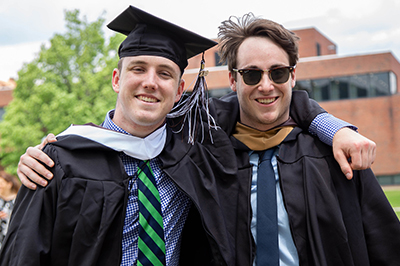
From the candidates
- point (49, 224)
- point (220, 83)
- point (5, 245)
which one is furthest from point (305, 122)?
point (220, 83)

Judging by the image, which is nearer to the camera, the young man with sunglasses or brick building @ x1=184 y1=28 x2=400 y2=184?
the young man with sunglasses

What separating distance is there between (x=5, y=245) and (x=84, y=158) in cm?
60

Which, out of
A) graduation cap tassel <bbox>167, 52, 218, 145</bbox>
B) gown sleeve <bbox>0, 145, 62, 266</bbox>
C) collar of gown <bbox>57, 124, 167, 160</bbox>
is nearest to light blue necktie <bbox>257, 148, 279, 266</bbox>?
graduation cap tassel <bbox>167, 52, 218, 145</bbox>

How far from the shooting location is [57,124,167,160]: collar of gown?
221 cm

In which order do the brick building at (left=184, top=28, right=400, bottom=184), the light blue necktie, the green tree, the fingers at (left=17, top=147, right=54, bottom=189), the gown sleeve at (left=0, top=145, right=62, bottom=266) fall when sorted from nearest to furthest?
the gown sleeve at (left=0, top=145, right=62, bottom=266), the fingers at (left=17, top=147, right=54, bottom=189), the light blue necktie, the green tree, the brick building at (left=184, top=28, right=400, bottom=184)

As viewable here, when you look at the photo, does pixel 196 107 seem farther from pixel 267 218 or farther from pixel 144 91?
pixel 267 218

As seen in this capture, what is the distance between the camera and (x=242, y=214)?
2287 mm

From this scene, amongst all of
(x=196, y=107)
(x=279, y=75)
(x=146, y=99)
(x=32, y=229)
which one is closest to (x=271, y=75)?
(x=279, y=75)

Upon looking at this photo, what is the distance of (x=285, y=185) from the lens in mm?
2285

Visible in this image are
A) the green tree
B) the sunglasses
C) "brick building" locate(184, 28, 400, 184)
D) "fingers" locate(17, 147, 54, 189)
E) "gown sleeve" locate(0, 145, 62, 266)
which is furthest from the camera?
"brick building" locate(184, 28, 400, 184)

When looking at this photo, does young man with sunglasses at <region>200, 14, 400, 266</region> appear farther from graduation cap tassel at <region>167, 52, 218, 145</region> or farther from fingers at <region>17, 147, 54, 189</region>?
fingers at <region>17, 147, 54, 189</region>

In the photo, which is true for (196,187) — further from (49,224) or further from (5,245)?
(5,245)

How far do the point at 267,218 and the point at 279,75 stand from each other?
89 cm

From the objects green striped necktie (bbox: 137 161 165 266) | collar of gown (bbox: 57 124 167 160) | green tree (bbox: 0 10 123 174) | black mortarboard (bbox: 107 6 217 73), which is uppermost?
green tree (bbox: 0 10 123 174)
